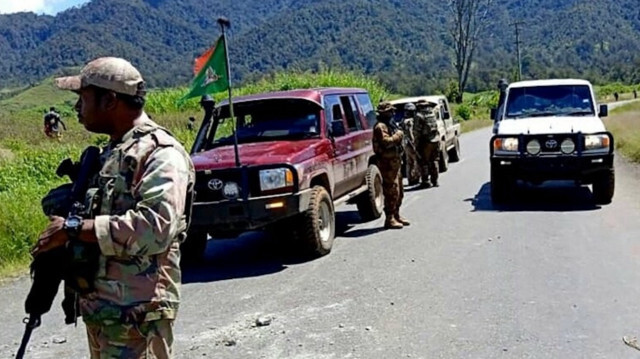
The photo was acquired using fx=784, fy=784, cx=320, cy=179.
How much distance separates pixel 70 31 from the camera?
15512 centimetres

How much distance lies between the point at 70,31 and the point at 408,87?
281ft

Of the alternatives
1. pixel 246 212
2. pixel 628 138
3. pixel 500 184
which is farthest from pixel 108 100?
pixel 628 138

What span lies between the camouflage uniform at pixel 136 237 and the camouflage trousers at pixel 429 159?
11.3 meters

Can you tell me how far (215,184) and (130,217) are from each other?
5.30 meters

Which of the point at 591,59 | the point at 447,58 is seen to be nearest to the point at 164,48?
the point at 447,58

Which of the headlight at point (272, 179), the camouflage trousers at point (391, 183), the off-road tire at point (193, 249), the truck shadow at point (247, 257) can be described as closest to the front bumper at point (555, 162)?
the camouflage trousers at point (391, 183)

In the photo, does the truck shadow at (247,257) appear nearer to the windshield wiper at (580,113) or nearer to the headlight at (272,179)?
the headlight at (272,179)

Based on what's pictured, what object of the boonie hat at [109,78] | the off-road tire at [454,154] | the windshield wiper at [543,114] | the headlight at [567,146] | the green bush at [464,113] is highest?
the boonie hat at [109,78]

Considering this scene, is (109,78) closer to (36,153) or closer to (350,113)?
(350,113)

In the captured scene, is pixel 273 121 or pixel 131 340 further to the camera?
pixel 273 121

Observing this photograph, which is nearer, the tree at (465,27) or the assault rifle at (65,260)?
the assault rifle at (65,260)

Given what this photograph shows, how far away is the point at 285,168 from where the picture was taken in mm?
7996

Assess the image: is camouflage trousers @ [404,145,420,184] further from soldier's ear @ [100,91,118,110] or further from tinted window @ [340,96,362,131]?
soldier's ear @ [100,91,118,110]

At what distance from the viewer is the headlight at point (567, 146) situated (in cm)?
1088
